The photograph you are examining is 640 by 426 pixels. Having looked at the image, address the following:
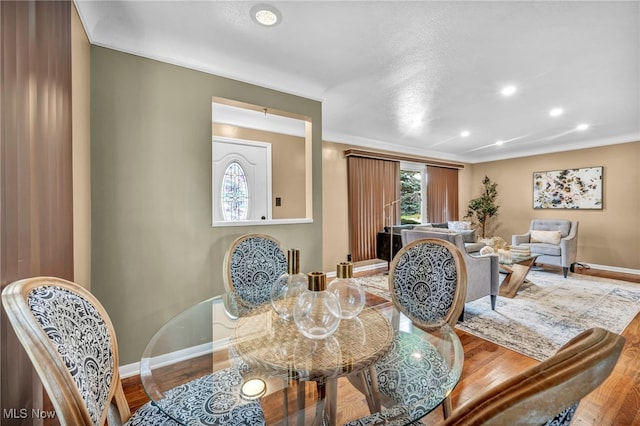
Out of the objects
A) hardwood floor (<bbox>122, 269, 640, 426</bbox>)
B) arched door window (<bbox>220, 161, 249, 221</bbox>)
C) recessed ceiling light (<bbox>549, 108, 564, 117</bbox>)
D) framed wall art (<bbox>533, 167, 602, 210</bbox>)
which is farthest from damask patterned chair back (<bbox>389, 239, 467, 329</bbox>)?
framed wall art (<bbox>533, 167, 602, 210</bbox>)

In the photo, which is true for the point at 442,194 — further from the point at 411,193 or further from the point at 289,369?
the point at 289,369

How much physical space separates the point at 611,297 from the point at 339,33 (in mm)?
4655

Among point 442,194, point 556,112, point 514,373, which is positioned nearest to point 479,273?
point 514,373

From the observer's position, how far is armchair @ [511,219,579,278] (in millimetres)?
4566

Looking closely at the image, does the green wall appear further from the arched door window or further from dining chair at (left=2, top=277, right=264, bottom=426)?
the arched door window

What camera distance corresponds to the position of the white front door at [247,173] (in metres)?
3.92

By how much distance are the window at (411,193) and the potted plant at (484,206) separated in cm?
141

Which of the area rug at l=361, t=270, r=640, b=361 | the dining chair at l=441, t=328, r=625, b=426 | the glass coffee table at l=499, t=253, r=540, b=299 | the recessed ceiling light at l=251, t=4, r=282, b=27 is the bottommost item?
the area rug at l=361, t=270, r=640, b=361

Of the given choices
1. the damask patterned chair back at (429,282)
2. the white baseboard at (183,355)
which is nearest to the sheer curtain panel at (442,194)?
the damask patterned chair back at (429,282)

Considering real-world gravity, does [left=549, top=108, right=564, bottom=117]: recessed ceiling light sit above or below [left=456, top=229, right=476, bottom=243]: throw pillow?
above

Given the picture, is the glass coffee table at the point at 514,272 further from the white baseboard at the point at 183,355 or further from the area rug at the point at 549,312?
the white baseboard at the point at 183,355

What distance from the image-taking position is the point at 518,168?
6137 millimetres

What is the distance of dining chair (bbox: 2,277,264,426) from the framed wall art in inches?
268

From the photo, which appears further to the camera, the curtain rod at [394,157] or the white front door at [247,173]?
the curtain rod at [394,157]
